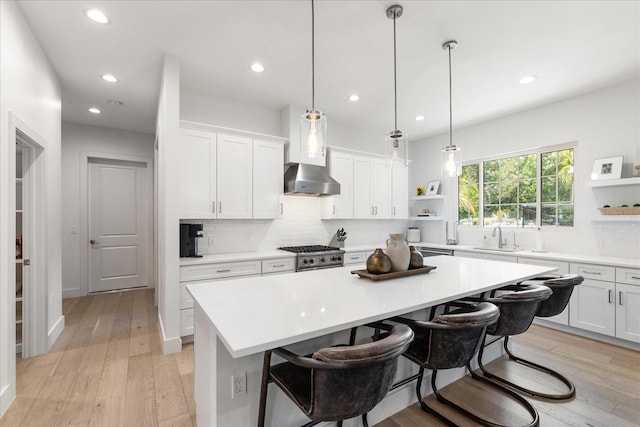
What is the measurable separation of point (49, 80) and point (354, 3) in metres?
3.14

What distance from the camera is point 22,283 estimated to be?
2814 millimetres

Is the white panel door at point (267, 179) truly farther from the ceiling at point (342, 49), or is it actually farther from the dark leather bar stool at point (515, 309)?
the dark leather bar stool at point (515, 309)

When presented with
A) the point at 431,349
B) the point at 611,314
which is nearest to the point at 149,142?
the point at 431,349

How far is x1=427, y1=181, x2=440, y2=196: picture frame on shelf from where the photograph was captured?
17.9 ft

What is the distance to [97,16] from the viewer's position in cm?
230

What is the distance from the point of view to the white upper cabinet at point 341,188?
4.59m

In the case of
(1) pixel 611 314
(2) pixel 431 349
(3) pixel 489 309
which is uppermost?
(3) pixel 489 309

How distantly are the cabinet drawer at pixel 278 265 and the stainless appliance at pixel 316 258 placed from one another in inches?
3.0

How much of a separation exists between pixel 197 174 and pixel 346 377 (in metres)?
2.95

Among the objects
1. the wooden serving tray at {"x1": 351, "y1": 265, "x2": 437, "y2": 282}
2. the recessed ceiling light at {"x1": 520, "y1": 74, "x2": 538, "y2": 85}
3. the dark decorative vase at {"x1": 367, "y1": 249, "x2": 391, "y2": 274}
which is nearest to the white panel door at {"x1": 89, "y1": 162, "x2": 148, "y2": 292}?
the wooden serving tray at {"x1": 351, "y1": 265, "x2": 437, "y2": 282}

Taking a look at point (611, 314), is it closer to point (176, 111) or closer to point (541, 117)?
point (541, 117)

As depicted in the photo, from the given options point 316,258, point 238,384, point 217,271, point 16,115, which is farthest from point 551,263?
point 16,115

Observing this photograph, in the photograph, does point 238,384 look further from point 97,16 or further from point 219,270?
point 97,16

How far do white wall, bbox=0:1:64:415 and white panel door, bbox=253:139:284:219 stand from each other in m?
2.10
